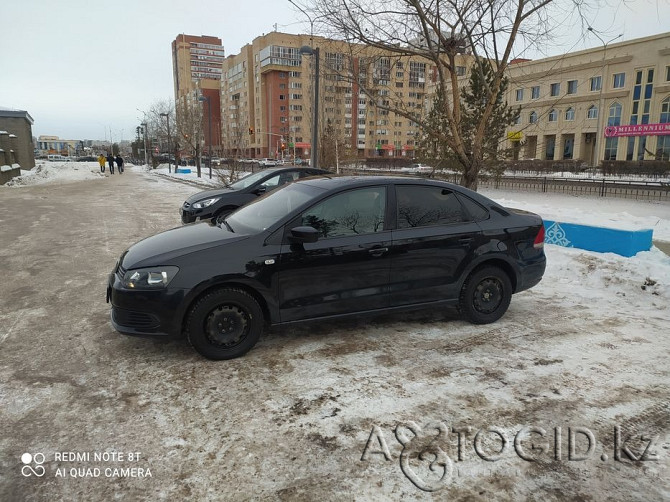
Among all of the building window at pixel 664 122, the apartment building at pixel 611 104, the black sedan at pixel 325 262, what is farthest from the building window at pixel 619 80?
Result: the black sedan at pixel 325 262

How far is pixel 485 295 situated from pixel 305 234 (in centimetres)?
235

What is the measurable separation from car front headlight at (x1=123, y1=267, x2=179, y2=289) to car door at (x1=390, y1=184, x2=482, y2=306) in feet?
7.01

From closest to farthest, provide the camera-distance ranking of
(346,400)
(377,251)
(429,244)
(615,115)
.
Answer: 1. (346,400)
2. (377,251)
3. (429,244)
4. (615,115)

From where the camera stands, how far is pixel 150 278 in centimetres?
418

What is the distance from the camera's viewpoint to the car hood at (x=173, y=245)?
4293 millimetres

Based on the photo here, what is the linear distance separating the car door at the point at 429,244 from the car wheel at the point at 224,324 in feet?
4.79

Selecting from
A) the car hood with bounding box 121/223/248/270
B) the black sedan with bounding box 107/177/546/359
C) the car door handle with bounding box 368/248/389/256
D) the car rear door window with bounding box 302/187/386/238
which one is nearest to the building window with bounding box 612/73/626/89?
the black sedan with bounding box 107/177/546/359

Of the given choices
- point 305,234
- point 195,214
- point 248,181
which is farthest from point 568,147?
point 305,234

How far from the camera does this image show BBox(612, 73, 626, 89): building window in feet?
192

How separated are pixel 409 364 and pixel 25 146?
143 feet

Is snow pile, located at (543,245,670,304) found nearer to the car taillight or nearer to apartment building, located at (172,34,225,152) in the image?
the car taillight

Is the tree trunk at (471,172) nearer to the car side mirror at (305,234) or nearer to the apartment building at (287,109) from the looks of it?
the car side mirror at (305,234)

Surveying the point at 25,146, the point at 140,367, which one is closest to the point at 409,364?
the point at 140,367

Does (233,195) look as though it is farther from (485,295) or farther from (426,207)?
(485,295)
